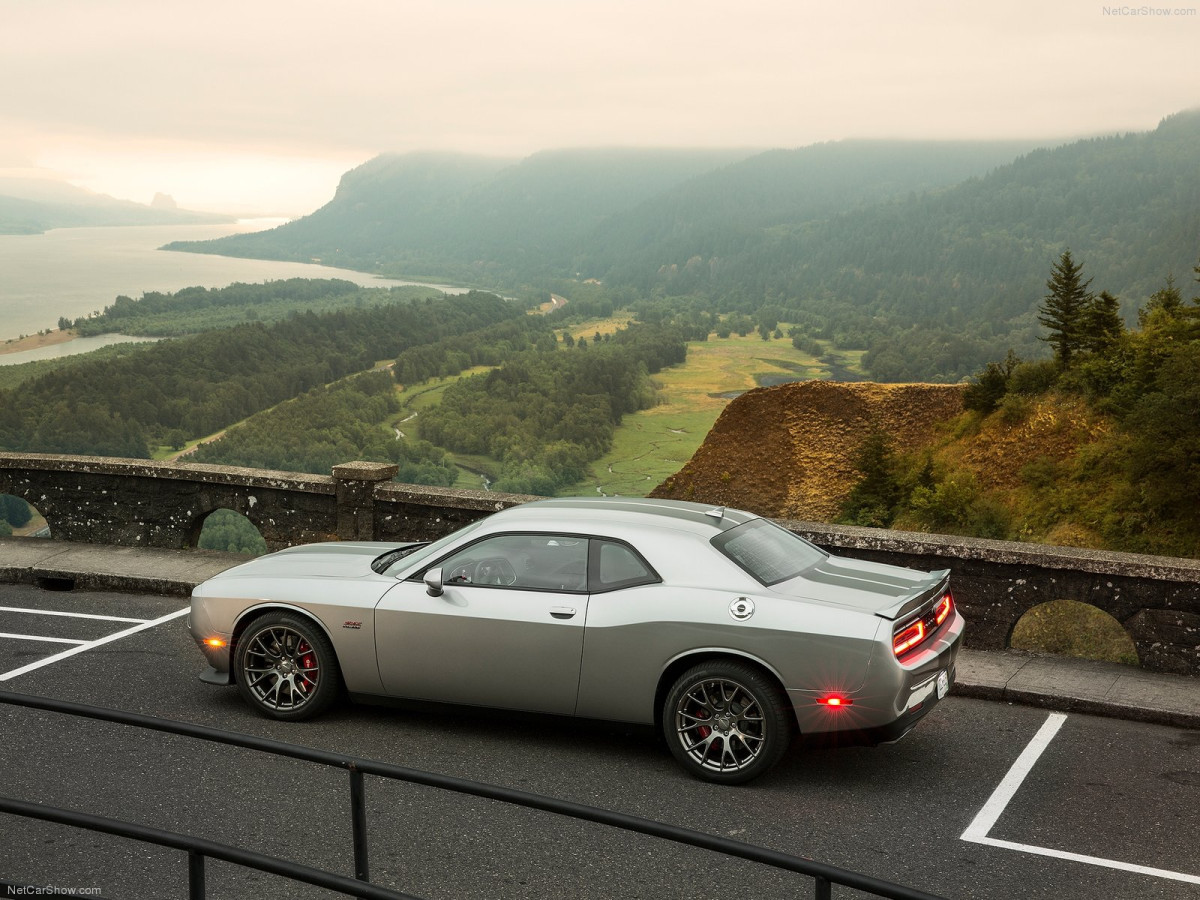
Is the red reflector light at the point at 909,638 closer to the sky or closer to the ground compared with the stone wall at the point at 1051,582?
closer to the sky

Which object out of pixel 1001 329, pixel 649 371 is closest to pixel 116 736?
pixel 649 371

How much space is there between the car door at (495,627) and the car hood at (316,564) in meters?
0.57

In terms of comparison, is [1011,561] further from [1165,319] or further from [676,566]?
[1165,319]

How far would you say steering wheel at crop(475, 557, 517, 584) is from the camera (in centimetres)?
642

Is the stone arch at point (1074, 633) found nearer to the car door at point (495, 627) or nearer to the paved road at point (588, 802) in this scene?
the paved road at point (588, 802)

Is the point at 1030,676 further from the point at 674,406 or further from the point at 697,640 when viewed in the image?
the point at 674,406

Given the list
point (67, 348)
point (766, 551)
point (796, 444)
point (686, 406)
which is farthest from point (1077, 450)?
point (67, 348)

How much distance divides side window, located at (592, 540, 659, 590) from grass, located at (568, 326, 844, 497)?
67458 millimetres

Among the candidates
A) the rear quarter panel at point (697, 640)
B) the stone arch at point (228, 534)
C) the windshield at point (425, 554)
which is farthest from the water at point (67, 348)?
the rear quarter panel at point (697, 640)

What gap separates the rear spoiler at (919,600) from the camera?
5.79 metres

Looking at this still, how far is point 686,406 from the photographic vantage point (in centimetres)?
12262

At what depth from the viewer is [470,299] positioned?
188500mm

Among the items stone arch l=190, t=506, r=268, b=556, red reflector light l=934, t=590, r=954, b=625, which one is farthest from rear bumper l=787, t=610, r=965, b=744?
stone arch l=190, t=506, r=268, b=556

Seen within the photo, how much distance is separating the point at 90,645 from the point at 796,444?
2221 centimetres
